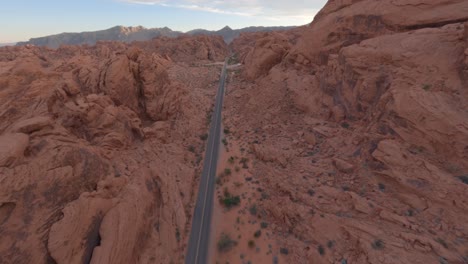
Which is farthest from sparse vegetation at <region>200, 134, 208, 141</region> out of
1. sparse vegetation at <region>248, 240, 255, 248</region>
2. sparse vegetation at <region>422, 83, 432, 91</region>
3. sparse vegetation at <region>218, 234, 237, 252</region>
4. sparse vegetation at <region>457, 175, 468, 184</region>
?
sparse vegetation at <region>457, 175, 468, 184</region>

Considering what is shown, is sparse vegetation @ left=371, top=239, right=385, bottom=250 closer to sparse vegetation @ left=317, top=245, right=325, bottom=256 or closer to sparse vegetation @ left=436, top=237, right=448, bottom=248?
sparse vegetation @ left=436, top=237, right=448, bottom=248

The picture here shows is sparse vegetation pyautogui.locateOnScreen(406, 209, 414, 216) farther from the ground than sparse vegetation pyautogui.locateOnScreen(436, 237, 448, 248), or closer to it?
farther from the ground

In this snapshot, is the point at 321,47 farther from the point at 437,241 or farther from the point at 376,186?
the point at 437,241

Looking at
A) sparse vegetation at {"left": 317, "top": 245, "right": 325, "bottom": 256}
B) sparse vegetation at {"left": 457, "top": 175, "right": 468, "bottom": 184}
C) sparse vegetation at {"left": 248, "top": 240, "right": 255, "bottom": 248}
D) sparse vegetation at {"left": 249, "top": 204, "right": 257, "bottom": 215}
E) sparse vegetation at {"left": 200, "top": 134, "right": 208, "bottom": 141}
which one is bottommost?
sparse vegetation at {"left": 248, "top": 240, "right": 255, "bottom": 248}

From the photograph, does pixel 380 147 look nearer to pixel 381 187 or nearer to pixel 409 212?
pixel 381 187

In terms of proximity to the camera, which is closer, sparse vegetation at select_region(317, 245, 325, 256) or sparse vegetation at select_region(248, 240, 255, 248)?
sparse vegetation at select_region(317, 245, 325, 256)

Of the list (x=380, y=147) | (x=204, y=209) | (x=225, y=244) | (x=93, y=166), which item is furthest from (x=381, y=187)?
(x=93, y=166)

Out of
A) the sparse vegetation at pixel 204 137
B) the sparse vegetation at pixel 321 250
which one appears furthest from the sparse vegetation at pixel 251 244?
the sparse vegetation at pixel 204 137
